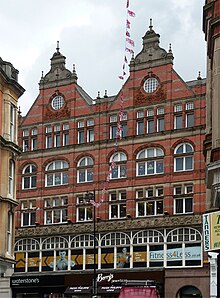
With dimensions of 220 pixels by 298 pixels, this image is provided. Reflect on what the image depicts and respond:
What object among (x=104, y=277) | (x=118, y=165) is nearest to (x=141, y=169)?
(x=118, y=165)

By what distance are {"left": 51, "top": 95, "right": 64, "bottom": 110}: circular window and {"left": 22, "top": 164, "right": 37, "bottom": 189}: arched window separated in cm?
553

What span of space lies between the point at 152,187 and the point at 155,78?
29.2 feet

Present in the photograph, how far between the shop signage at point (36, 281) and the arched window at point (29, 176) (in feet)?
25.8

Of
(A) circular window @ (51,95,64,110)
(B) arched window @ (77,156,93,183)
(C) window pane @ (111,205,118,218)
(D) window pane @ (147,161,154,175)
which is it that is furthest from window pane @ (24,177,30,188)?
(D) window pane @ (147,161,154,175)

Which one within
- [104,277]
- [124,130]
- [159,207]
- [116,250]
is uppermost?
[124,130]

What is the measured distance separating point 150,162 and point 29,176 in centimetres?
1196

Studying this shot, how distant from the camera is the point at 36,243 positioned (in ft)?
203

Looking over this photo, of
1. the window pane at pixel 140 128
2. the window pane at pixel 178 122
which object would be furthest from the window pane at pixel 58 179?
the window pane at pixel 178 122

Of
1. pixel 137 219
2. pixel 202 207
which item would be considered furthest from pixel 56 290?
pixel 202 207

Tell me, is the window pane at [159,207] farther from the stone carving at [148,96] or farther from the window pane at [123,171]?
the stone carving at [148,96]

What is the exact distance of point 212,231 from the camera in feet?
71.3

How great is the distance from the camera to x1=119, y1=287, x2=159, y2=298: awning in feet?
128

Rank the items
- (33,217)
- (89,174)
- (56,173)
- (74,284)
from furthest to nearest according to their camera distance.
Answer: (33,217), (56,173), (89,174), (74,284)

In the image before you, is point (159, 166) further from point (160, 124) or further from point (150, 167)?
point (160, 124)
